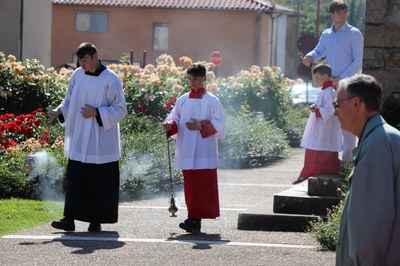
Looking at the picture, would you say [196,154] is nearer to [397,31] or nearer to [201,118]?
[201,118]

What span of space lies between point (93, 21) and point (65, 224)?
47648 millimetres

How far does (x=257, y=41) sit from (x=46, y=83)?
1416 inches

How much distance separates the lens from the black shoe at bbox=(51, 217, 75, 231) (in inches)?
420

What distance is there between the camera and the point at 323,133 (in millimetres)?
12719

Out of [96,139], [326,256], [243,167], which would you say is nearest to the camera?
[326,256]

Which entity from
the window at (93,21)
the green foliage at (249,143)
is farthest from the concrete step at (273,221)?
the window at (93,21)

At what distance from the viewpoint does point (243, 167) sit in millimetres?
18859

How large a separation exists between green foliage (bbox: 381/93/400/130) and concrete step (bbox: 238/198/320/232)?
52.1 inches

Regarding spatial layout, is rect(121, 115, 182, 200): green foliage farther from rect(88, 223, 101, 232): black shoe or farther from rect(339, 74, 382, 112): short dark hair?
rect(339, 74, 382, 112): short dark hair

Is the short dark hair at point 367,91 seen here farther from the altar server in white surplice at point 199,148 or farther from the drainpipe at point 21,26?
the drainpipe at point 21,26

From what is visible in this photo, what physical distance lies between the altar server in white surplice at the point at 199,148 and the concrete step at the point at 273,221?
292 millimetres

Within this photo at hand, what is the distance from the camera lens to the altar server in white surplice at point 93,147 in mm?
10828

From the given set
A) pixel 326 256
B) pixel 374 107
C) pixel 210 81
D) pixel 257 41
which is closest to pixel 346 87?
pixel 374 107

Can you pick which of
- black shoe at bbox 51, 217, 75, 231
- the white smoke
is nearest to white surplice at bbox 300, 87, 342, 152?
the white smoke
